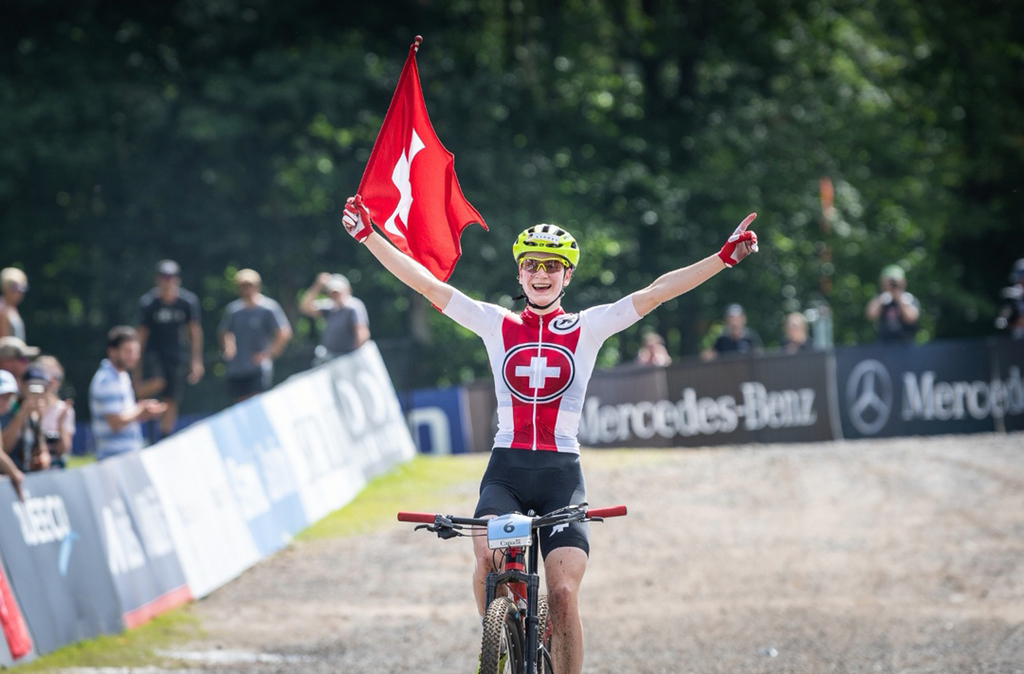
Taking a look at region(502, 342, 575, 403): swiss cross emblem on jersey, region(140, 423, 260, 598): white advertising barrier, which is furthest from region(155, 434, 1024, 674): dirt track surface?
region(502, 342, 575, 403): swiss cross emblem on jersey

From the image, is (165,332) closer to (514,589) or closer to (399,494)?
(399,494)

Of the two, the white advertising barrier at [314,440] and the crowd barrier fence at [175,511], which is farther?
the white advertising barrier at [314,440]

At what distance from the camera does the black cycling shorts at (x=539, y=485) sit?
22.5ft

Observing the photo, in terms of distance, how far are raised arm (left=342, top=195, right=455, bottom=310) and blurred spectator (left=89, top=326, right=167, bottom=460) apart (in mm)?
6044

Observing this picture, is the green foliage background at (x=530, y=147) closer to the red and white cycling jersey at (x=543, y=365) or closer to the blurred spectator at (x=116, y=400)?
the blurred spectator at (x=116, y=400)

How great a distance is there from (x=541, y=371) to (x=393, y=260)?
0.97 metres

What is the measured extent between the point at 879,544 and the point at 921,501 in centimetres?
244

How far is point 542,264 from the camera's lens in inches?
276

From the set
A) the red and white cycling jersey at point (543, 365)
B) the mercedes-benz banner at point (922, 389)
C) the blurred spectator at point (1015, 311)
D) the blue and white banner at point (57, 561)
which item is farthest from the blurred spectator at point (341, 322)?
the red and white cycling jersey at point (543, 365)

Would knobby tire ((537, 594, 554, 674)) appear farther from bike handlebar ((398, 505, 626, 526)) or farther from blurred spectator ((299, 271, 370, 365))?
blurred spectator ((299, 271, 370, 365))

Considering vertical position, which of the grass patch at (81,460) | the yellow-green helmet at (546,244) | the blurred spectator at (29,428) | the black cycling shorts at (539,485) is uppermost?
the yellow-green helmet at (546,244)

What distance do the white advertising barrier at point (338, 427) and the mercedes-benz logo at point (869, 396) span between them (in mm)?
7134

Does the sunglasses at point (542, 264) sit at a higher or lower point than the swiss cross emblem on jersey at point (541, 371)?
→ higher

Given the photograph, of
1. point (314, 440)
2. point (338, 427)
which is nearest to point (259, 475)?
point (314, 440)
